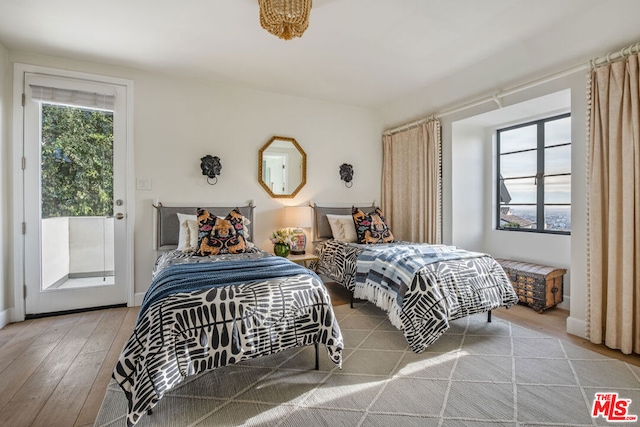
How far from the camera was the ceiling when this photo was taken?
7.64 ft

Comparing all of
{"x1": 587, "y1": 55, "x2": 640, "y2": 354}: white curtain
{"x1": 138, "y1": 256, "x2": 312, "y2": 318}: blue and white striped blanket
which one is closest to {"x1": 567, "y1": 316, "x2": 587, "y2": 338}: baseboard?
{"x1": 587, "y1": 55, "x2": 640, "y2": 354}: white curtain

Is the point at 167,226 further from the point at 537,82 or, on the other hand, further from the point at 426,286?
the point at 537,82

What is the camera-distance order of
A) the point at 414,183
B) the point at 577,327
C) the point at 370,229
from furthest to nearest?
the point at 414,183, the point at 370,229, the point at 577,327

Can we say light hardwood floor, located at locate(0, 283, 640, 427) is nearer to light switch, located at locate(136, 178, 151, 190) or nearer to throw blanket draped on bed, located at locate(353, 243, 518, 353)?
throw blanket draped on bed, located at locate(353, 243, 518, 353)

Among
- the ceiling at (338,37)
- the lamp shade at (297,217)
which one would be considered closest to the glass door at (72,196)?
the ceiling at (338,37)

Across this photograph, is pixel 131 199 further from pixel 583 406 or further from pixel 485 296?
pixel 583 406

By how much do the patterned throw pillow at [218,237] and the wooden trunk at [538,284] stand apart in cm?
292

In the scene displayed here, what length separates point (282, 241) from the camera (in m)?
3.64

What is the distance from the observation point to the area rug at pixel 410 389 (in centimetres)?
159

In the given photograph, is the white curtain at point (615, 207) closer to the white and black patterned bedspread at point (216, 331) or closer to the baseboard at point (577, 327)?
the baseboard at point (577, 327)

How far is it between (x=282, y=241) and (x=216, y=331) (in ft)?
6.56

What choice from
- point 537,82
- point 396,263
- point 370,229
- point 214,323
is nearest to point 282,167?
point 370,229

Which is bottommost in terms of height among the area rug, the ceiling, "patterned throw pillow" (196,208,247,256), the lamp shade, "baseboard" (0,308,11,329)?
the area rug

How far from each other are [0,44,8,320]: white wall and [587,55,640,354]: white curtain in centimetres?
501
